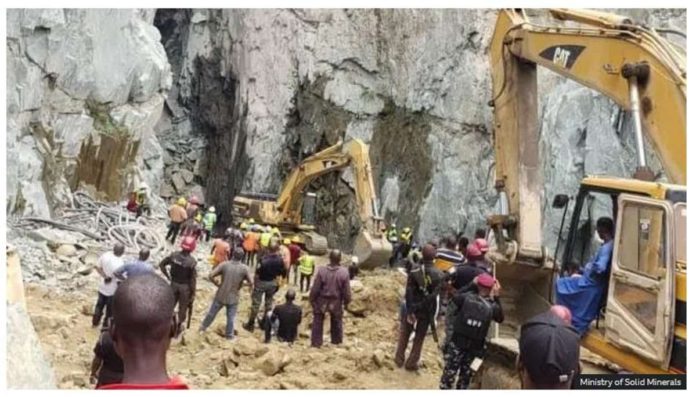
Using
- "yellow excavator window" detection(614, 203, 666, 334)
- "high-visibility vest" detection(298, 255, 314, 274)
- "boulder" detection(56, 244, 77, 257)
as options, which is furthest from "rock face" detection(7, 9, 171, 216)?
"yellow excavator window" detection(614, 203, 666, 334)

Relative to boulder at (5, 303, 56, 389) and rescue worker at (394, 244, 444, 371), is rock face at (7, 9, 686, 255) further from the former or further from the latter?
boulder at (5, 303, 56, 389)

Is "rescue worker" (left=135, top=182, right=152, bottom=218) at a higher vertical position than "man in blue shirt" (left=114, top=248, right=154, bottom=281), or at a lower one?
higher

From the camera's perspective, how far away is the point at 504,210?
8344 mm

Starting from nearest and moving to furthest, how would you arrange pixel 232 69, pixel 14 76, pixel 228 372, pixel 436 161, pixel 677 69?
pixel 677 69 → pixel 228 372 → pixel 14 76 → pixel 436 161 → pixel 232 69

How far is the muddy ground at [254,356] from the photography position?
313 inches

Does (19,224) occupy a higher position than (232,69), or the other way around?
(232,69)

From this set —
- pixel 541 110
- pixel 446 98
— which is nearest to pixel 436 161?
pixel 446 98

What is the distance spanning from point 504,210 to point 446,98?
55.0 feet

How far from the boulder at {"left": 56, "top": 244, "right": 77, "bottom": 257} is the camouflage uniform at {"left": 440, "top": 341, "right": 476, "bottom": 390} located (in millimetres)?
9038

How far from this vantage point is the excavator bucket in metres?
13.9

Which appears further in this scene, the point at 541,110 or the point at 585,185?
the point at 541,110

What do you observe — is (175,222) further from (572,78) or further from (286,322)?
(572,78)

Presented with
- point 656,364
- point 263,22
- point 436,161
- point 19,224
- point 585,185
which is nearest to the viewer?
point 656,364

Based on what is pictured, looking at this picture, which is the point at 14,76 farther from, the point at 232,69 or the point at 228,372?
the point at 232,69
